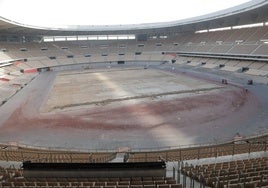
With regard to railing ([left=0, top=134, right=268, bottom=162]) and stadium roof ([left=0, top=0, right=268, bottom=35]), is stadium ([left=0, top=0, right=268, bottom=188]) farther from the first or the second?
stadium roof ([left=0, top=0, right=268, bottom=35])

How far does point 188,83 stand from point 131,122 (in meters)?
22.7

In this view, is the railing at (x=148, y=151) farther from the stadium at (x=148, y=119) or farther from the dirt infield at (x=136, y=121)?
the dirt infield at (x=136, y=121)

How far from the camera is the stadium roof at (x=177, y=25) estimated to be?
54.2 metres

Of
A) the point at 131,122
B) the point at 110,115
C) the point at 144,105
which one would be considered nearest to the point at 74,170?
the point at 131,122

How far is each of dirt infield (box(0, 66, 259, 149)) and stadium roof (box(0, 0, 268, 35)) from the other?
24.6 meters

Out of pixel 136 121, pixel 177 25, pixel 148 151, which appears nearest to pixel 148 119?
pixel 136 121

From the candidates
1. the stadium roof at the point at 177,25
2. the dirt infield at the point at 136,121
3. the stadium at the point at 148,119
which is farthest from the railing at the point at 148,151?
the stadium roof at the point at 177,25

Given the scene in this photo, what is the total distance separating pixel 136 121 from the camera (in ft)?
86.4

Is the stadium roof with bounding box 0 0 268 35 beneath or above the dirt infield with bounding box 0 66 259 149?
above

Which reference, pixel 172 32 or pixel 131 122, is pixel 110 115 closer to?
pixel 131 122

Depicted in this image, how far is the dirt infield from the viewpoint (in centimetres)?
2176

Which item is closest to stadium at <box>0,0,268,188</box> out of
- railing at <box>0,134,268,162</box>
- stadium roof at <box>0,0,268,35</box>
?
railing at <box>0,134,268,162</box>

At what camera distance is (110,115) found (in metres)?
28.7

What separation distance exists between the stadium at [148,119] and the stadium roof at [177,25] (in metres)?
0.51
